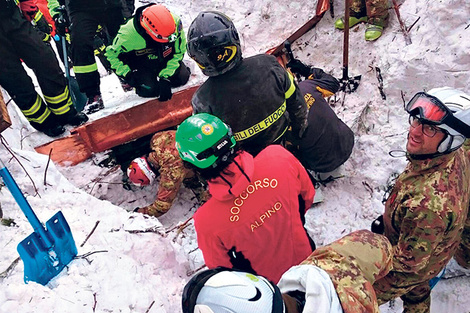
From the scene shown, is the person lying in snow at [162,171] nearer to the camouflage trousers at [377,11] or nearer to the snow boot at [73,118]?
the snow boot at [73,118]

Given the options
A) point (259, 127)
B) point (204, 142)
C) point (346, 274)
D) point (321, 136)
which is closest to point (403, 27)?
point (321, 136)

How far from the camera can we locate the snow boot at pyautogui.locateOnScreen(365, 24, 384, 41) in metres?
5.09

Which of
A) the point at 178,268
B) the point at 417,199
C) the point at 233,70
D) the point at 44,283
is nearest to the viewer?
the point at 417,199

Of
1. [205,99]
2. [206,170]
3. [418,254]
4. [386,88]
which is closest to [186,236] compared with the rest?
[205,99]

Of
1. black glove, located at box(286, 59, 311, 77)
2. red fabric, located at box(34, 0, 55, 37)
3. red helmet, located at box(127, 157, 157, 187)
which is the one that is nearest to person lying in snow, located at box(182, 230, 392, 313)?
red helmet, located at box(127, 157, 157, 187)

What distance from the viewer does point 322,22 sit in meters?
6.04

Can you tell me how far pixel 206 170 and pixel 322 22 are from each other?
15.1ft

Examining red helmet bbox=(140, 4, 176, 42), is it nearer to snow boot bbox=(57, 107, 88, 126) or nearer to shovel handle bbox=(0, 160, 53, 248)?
snow boot bbox=(57, 107, 88, 126)

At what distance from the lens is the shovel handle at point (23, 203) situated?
2.48 meters

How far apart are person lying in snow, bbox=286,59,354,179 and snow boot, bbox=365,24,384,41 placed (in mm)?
1617

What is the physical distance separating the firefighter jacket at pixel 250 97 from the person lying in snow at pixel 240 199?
63cm

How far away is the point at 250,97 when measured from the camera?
2.90 m

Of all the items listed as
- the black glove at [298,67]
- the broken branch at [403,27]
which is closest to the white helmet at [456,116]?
the black glove at [298,67]

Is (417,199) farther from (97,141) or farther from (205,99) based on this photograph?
(97,141)
